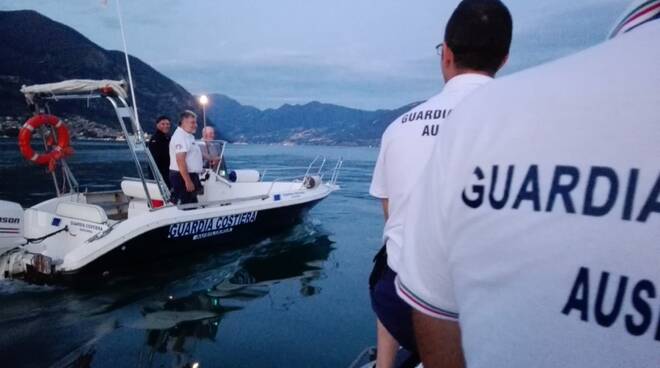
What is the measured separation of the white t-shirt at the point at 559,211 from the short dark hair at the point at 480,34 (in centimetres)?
81

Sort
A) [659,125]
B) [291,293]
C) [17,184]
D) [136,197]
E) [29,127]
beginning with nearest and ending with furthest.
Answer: [659,125], [291,293], [29,127], [136,197], [17,184]

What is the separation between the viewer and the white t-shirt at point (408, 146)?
164cm

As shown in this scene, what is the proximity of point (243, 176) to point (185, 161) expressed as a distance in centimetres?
363

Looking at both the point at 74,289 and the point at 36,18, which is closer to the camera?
the point at 74,289

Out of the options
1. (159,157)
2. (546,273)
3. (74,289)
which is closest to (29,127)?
(159,157)

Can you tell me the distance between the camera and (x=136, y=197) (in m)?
8.88

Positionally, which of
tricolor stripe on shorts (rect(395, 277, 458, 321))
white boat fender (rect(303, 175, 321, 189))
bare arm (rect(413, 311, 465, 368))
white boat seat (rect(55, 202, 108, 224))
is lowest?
white boat seat (rect(55, 202, 108, 224))

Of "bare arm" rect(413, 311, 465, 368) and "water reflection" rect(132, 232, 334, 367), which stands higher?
"bare arm" rect(413, 311, 465, 368)

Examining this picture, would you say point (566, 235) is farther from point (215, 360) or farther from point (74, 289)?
point (74, 289)

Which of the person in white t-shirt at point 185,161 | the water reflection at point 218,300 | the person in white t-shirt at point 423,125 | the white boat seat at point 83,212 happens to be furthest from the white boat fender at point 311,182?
the person in white t-shirt at point 423,125

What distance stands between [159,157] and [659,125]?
342 inches

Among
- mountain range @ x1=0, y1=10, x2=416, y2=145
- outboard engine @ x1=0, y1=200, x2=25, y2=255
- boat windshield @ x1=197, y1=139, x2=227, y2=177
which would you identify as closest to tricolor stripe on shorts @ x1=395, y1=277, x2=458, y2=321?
outboard engine @ x1=0, y1=200, x2=25, y2=255

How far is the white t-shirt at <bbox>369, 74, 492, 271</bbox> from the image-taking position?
1.64 metres

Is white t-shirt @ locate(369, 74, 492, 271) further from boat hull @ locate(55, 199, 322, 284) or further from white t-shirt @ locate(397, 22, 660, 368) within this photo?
boat hull @ locate(55, 199, 322, 284)
